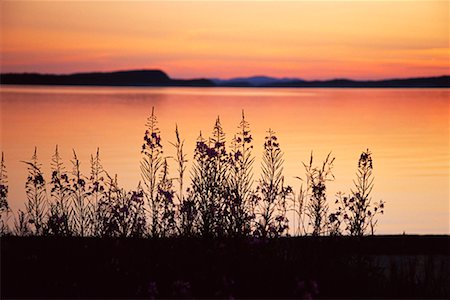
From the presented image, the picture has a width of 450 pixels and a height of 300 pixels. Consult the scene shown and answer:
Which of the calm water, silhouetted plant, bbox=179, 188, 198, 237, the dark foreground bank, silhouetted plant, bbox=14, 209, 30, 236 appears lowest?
the dark foreground bank

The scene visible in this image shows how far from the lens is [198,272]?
752 cm

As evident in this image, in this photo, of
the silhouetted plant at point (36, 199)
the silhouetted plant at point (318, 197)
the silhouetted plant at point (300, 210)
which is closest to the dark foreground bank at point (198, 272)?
the silhouetted plant at point (318, 197)

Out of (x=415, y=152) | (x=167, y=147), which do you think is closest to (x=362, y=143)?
(x=415, y=152)

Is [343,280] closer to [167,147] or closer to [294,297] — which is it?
[294,297]

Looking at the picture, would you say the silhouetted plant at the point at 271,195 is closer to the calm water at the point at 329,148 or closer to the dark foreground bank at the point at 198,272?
the dark foreground bank at the point at 198,272

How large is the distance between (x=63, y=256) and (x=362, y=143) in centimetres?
2640

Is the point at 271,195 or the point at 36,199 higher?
the point at 271,195

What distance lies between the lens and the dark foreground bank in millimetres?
7250

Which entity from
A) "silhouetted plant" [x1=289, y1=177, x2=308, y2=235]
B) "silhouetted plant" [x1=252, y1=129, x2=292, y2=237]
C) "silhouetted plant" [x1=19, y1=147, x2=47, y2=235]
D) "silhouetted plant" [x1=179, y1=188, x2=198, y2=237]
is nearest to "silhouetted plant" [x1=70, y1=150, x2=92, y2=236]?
"silhouetted plant" [x1=19, y1=147, x2=47, y2=235]

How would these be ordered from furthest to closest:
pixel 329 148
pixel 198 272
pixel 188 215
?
1. pixel 329 148
2. pixel 188 215
3. pixel 198 272

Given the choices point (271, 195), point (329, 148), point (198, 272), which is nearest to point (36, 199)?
point (271, 195)

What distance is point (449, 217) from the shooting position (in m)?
17.7

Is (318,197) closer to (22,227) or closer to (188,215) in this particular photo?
(188,215)

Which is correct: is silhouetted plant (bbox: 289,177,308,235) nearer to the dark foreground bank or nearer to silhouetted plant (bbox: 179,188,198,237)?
the dark foreground bank
